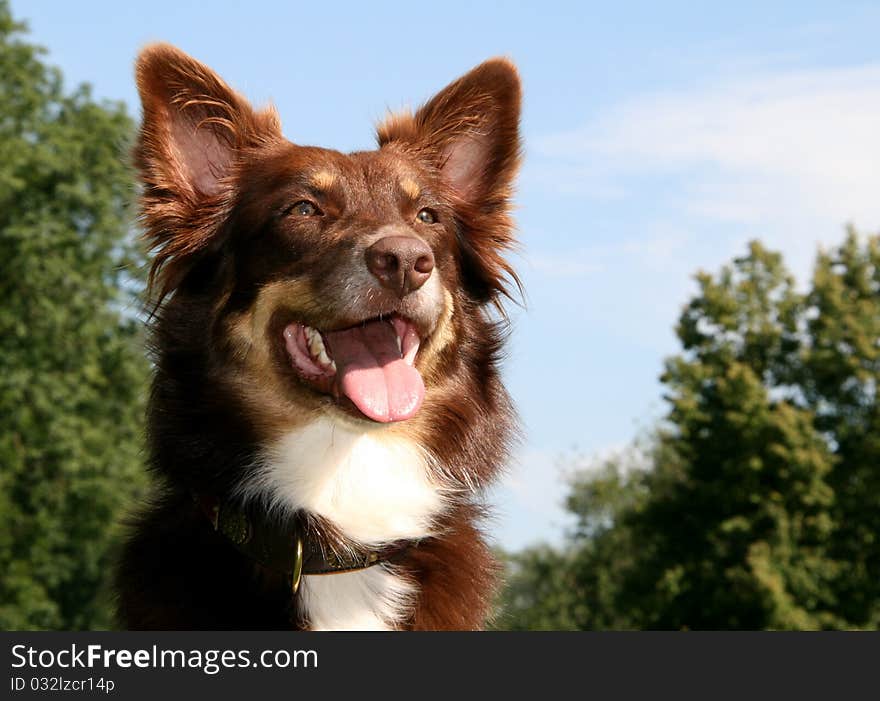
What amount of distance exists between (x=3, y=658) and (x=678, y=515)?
42.4m

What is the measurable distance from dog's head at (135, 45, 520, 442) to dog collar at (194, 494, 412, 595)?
1.69 ft

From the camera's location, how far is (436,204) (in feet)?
21.9

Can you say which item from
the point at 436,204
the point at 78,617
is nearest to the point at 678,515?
the point at 78,617

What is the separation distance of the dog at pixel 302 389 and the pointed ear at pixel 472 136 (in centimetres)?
20

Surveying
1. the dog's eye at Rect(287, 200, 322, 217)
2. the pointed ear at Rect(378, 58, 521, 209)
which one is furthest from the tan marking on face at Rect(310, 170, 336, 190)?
the pointed ear at Rect(378, 58, 521, 209)

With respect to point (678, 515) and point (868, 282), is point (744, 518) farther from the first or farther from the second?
point (868, 282)

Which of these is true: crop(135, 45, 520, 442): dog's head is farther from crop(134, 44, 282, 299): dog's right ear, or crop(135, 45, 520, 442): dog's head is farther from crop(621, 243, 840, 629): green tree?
crop(621, 243, 840, 629): green tree

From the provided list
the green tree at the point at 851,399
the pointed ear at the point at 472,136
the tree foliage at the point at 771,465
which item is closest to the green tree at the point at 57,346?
the tree foliage at the point at 771,465

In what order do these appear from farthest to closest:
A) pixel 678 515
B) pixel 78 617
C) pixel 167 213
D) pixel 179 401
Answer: pixel 678 515, pixel 78 617, pixel 167 213, pixel 179 401

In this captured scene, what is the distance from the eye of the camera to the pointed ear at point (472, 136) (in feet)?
22.9

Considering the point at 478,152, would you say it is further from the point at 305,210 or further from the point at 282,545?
the point at 282,545

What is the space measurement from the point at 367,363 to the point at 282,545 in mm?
979

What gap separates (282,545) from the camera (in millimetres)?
5527

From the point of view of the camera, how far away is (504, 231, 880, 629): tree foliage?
133ft
